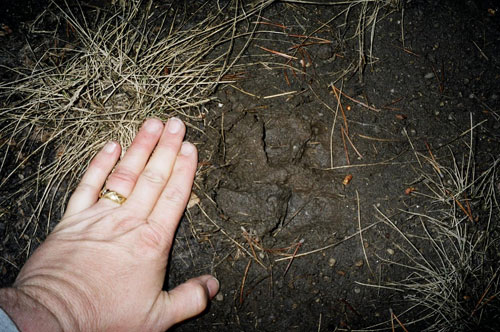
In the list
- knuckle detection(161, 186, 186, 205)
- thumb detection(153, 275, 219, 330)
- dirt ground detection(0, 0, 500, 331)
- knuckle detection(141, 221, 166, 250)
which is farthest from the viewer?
dirt ground detection(0, 0, 500, 331)

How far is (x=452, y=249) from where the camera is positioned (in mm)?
1980

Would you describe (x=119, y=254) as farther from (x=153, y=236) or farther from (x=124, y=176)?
(x=124, y=176)

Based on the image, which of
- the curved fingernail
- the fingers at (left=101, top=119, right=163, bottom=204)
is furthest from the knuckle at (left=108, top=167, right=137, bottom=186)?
the curved fingernail

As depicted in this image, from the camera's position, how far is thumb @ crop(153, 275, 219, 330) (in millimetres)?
1680

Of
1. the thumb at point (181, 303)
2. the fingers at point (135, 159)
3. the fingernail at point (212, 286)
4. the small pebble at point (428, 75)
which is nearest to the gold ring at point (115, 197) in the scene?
the fingers at point (135, 159)

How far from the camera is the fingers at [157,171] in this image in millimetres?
1889

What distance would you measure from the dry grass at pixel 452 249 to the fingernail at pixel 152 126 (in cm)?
157

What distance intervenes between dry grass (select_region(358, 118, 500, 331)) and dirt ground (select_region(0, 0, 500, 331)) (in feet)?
0.13

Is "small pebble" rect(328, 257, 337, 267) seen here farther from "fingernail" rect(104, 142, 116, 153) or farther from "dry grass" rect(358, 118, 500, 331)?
"fingernail" rect(104, 142, 116, 153)

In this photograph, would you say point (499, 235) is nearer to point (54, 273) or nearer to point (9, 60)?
point (54, 273)

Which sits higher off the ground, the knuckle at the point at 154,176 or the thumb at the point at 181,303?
the knuckle at the point at 154,176

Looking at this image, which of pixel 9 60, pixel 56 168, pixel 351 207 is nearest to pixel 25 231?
pixel 56 168

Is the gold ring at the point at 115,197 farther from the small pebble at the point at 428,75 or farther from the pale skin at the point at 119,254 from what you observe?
the small pebble at the point at 428,75

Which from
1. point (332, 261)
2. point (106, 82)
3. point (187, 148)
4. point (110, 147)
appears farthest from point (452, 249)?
point (106, 82)
